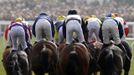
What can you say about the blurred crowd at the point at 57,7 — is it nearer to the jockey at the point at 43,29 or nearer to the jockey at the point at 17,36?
the jockey at the point at 43,29

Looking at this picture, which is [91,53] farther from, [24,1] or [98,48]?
[24,1]

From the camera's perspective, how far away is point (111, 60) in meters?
12.9

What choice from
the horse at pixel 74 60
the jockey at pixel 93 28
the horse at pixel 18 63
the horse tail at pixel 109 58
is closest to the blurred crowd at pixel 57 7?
the jockey at pixel 93 28

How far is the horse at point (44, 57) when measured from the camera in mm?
13695

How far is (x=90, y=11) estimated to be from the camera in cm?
4547

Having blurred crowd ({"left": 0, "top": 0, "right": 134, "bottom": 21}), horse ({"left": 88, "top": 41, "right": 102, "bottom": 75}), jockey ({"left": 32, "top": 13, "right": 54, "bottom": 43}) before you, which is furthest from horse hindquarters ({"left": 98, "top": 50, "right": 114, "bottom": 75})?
blurred crowd ({"left": 0, "top": 0, "right": 134, "bottom": 21})

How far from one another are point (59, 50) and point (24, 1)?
3322 centimetres

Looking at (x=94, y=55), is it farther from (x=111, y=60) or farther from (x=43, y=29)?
(x=111, y=60)

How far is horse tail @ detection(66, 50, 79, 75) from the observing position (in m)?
13.0

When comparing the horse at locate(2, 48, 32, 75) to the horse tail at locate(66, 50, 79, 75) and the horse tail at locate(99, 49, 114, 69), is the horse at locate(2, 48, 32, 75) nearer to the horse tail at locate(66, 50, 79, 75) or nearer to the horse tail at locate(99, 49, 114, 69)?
the horse tail at locate(66, 50, 79, 75)

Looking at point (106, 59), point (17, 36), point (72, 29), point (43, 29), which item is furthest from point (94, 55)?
point (17, 36)

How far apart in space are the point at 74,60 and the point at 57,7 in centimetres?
3454

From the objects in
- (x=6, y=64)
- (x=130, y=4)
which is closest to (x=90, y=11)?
(x=130, y=4)

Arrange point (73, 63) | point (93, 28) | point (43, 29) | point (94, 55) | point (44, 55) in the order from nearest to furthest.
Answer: point (73, 63)
point (44, 55)
point (43, 29)
point (94, 55)
point (93, 28)
